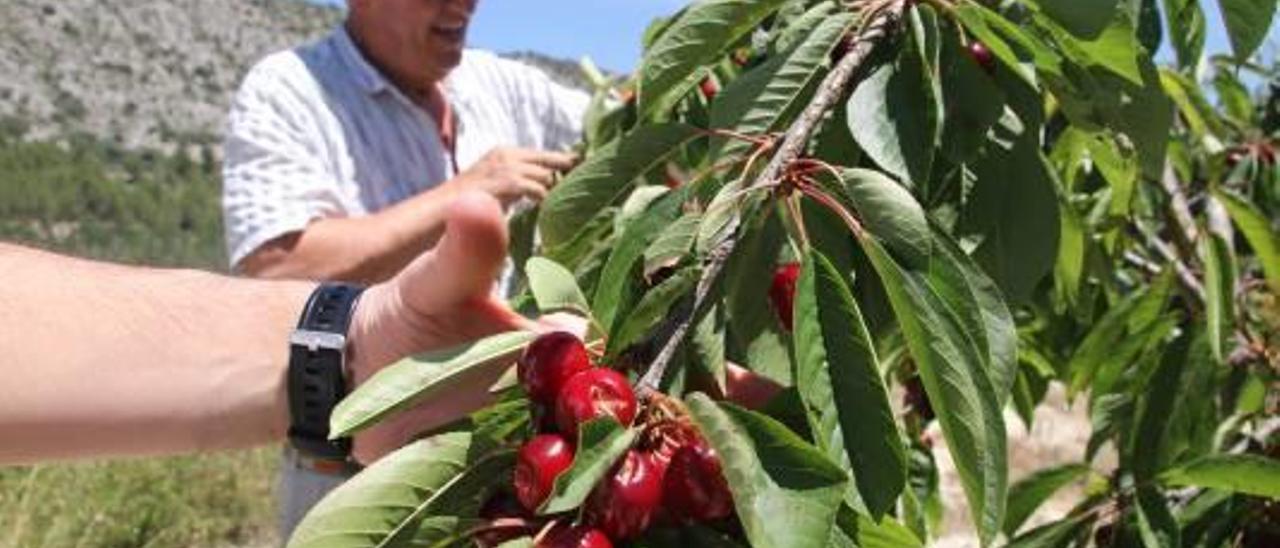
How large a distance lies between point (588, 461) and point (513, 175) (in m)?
1.50

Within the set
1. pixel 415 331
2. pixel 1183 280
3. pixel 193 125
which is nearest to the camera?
pixel 415 331

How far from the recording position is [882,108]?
42.3 inches

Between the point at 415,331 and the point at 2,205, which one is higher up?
the point at 415,331

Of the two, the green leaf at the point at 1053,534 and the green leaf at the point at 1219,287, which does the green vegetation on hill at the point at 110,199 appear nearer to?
the green leaf at the point at 1219,287

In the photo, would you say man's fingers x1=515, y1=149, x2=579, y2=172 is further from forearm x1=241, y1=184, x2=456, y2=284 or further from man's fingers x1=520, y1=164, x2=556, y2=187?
forearm x1=241, y1=184, x2=456, y2=284

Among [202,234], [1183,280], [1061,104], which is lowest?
[202,234]

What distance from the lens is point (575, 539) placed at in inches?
28.9

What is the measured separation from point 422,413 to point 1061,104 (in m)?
0.62

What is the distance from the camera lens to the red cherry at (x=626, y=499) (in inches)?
29.4

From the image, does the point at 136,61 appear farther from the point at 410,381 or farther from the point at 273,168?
the point at 410,381

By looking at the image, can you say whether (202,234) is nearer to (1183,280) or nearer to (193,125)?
(193,125)

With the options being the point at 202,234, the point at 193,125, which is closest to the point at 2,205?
the point at 202,234

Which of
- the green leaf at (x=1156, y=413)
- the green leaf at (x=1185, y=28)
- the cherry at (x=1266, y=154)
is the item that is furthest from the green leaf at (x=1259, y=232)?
the cherry at (x=1266, y=154)

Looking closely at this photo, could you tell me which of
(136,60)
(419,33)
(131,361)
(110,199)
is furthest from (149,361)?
(136,60)
